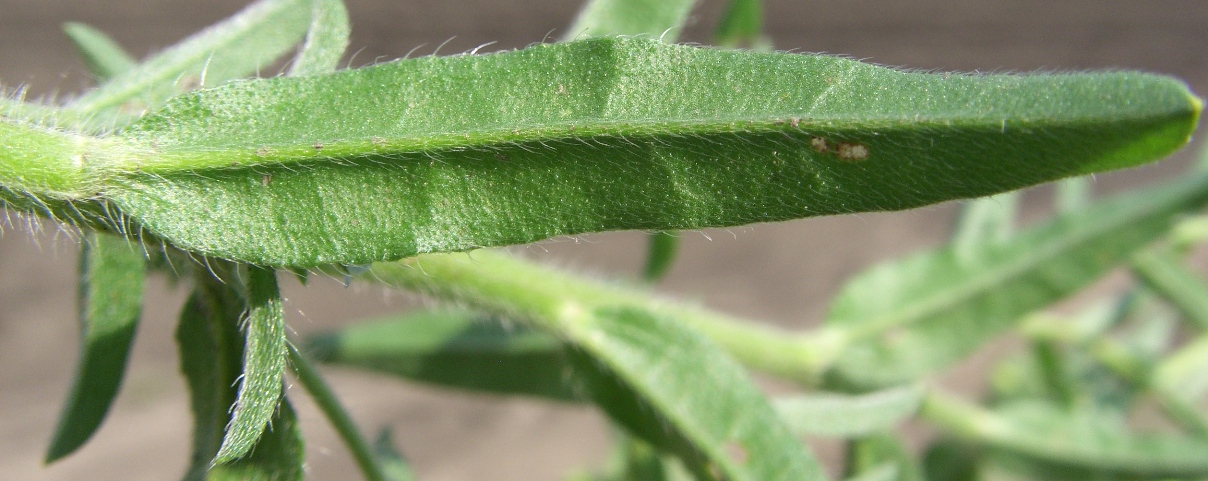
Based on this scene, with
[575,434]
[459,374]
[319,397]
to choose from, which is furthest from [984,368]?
[319,397]

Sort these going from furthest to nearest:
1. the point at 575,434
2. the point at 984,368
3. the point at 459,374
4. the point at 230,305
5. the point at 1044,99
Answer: the point at 984,368, the point at 575,434, the point at 459,374, the point at 230,305, the point at 1044,99

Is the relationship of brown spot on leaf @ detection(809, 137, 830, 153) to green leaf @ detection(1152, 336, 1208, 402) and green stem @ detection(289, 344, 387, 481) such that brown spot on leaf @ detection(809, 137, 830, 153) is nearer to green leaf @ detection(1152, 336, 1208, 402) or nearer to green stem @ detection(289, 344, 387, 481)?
green stem @ detection(289, 344, 387, 481)

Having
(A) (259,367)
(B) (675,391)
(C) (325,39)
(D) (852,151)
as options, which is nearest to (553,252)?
(B) (675,391)

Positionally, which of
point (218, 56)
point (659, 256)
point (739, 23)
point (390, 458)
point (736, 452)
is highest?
point (739, 23)

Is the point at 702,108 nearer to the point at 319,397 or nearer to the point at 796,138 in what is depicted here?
the point at 796,138

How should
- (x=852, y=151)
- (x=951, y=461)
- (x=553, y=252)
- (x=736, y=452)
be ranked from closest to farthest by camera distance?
(x=852, y=151) < (x=736, y=452) < (x=951, y=461) < (x=553, y=252)

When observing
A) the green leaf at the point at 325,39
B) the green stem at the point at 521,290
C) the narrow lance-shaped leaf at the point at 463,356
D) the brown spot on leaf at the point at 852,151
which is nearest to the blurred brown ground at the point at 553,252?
the narrow lance-shaped leaf at the point at 463,356

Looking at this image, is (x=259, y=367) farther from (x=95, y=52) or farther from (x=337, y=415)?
(x=95, y=52)
